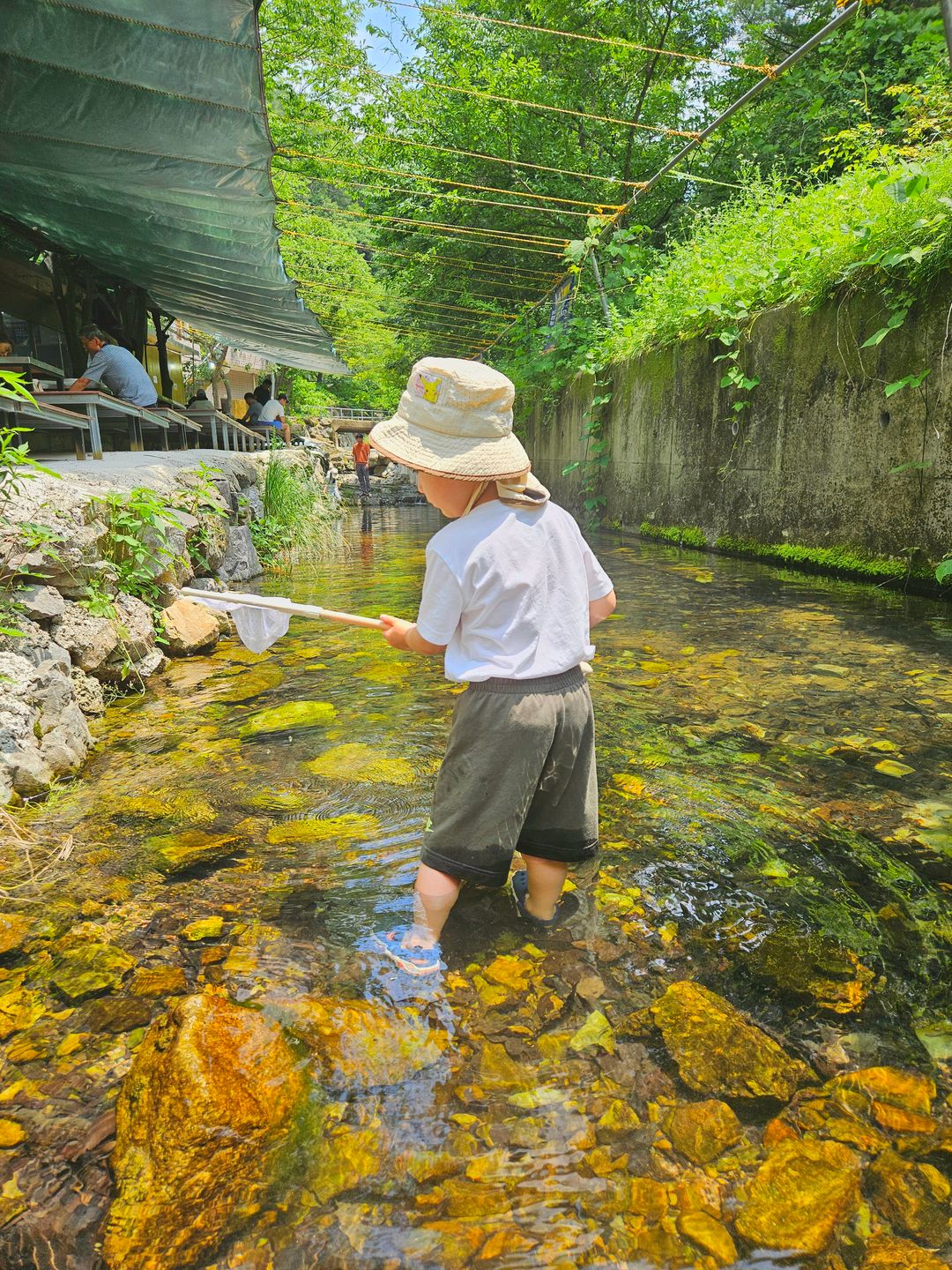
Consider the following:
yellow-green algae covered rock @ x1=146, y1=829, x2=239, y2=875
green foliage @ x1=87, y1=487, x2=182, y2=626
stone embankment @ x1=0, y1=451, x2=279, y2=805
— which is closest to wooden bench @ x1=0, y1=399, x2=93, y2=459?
stone embankment @ x1=0, y1=451, x2=279, y2=805

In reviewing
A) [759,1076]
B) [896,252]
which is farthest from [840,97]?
[759,1076]

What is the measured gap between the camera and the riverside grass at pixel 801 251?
4648 mm

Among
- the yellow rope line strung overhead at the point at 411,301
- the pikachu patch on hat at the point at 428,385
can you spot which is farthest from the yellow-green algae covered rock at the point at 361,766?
the yellow rope line strung overhead at the point at 411,301

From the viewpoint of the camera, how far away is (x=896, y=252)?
4.72 metres

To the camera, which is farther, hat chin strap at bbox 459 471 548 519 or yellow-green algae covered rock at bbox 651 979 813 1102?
hat chin strap at bbox 459 471 548 519

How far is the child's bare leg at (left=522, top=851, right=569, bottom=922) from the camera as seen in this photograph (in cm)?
188

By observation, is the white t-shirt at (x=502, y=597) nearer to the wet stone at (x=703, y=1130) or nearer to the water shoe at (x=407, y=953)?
the water shoe at (x=407, y=953)

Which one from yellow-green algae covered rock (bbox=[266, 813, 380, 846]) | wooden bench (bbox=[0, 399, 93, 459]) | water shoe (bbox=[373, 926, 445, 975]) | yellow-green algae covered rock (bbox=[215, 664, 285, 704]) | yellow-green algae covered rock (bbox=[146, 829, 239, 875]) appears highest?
wooden bench (bbox=[0, 399, 93, 459])

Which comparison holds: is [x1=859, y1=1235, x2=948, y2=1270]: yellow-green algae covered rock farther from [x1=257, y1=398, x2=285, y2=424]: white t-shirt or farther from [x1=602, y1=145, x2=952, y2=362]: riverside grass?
[x1=257, y1=398, x2=285, y2=424]: white t-shirt

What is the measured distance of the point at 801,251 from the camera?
6176 mm

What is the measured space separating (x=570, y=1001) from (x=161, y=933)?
0.99 metres

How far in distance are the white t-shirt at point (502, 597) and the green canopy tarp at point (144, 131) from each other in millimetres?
3691

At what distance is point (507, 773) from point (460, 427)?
766mm

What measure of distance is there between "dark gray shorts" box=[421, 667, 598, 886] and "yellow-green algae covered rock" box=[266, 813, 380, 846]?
625mm
